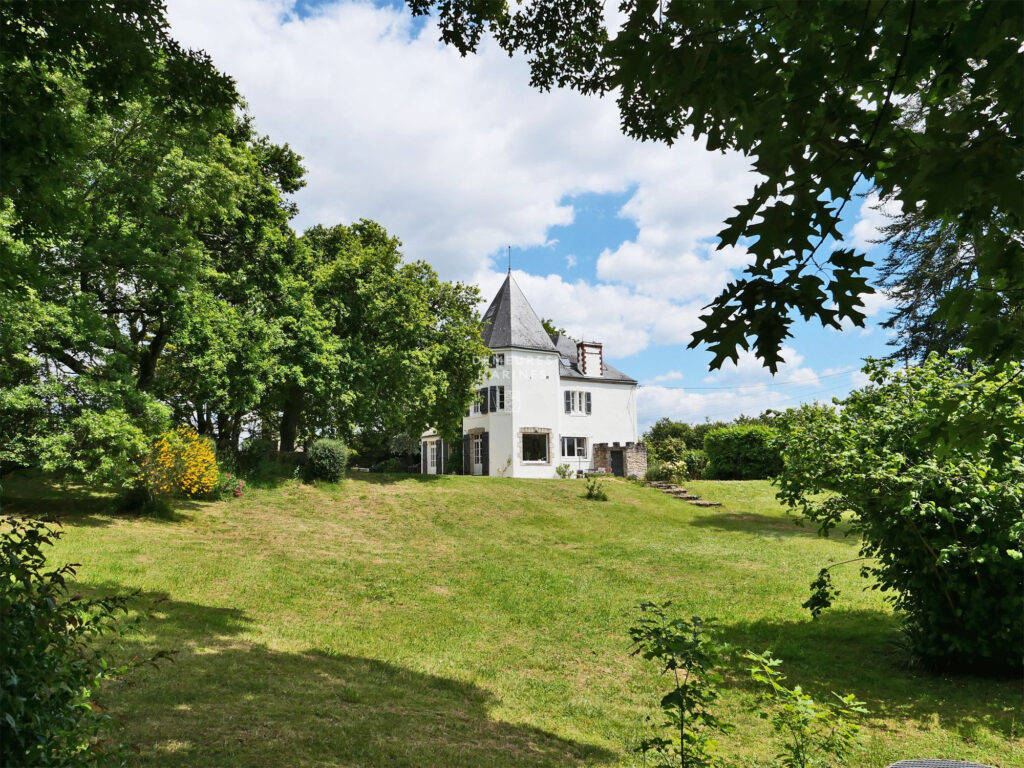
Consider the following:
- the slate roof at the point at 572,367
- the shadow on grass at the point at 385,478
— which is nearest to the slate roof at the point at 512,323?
the slate roof at the point at 572,367

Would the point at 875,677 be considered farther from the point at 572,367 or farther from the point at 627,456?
the point at 572,367

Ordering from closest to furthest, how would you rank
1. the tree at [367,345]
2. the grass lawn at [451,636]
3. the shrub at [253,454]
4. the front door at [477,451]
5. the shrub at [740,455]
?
1. the grass lawn at [451,636]
2. the tree at [367,345]
3. the shrub at [253,454]
4. the shrub at [740,455]
5. the front door at [477,451]

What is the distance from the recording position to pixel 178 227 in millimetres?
14789

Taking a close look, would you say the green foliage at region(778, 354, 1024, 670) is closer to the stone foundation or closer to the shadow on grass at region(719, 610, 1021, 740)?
the shadow on grass at region(719, 610, 1021, 740)

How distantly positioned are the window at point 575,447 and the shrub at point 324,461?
14.4 meters

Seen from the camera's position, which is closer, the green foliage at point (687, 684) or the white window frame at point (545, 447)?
the green foliage at point (687, 684)

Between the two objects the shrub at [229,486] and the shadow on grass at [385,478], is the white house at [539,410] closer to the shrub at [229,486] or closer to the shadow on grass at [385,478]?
the shadow on grass at [385,478]

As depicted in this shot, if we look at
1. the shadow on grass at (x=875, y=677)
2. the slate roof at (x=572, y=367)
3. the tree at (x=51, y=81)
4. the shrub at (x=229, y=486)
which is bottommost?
the shadow on grass at (x=875, y=677)

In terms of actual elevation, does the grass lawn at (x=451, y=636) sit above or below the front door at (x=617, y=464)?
below

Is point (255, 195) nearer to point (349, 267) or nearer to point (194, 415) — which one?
point (349, 267)

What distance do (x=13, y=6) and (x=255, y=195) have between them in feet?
57.4

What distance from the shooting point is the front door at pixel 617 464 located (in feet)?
113

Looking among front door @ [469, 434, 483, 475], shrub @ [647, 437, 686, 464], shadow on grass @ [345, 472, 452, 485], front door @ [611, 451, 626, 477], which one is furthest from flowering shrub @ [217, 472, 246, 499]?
front door @ [611, 451, 626, 477]

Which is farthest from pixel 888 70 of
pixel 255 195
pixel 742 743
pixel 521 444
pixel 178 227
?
pixel 521 444
